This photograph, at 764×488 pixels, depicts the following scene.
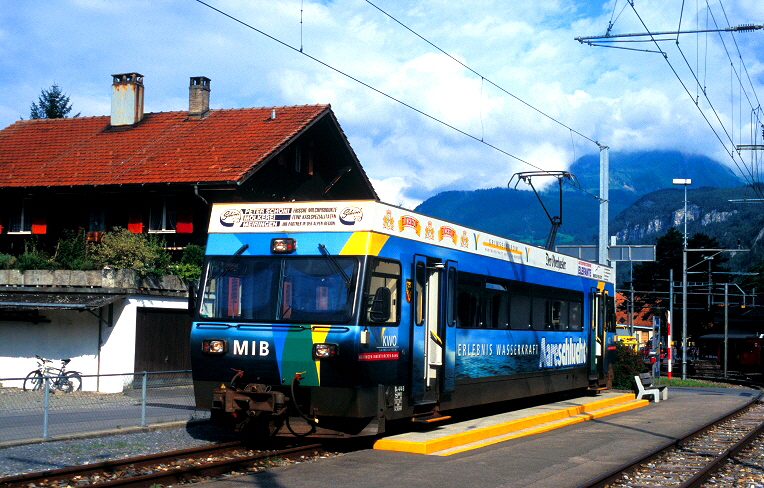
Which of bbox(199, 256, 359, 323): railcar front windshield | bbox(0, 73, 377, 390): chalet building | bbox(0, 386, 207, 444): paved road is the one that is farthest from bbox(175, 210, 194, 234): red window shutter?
bbox(199, 256, 359, 323): railcar front windshield

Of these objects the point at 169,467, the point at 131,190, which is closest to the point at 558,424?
the point at 169,467

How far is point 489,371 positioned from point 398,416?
11.7ft

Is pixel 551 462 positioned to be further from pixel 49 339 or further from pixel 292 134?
pixel 292 134

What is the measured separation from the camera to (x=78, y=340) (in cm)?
2367

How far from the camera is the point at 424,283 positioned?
13.5 meters

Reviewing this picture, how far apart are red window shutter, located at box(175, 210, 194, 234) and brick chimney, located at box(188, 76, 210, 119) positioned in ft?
21.2

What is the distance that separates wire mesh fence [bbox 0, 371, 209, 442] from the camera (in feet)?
42.7

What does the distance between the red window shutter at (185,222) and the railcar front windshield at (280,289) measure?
15625 mm

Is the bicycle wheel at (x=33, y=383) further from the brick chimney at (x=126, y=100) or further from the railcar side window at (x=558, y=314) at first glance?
the brick chimney at (x=126, y=100)

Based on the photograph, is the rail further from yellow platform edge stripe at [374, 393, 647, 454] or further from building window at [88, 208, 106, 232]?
building window at [88, 208, 106, 232]

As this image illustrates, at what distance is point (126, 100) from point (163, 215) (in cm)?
725

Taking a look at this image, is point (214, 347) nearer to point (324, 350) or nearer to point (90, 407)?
point (324, 350)

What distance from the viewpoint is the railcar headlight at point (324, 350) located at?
38.6ft

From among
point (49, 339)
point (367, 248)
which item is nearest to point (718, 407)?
point (367, 248)
